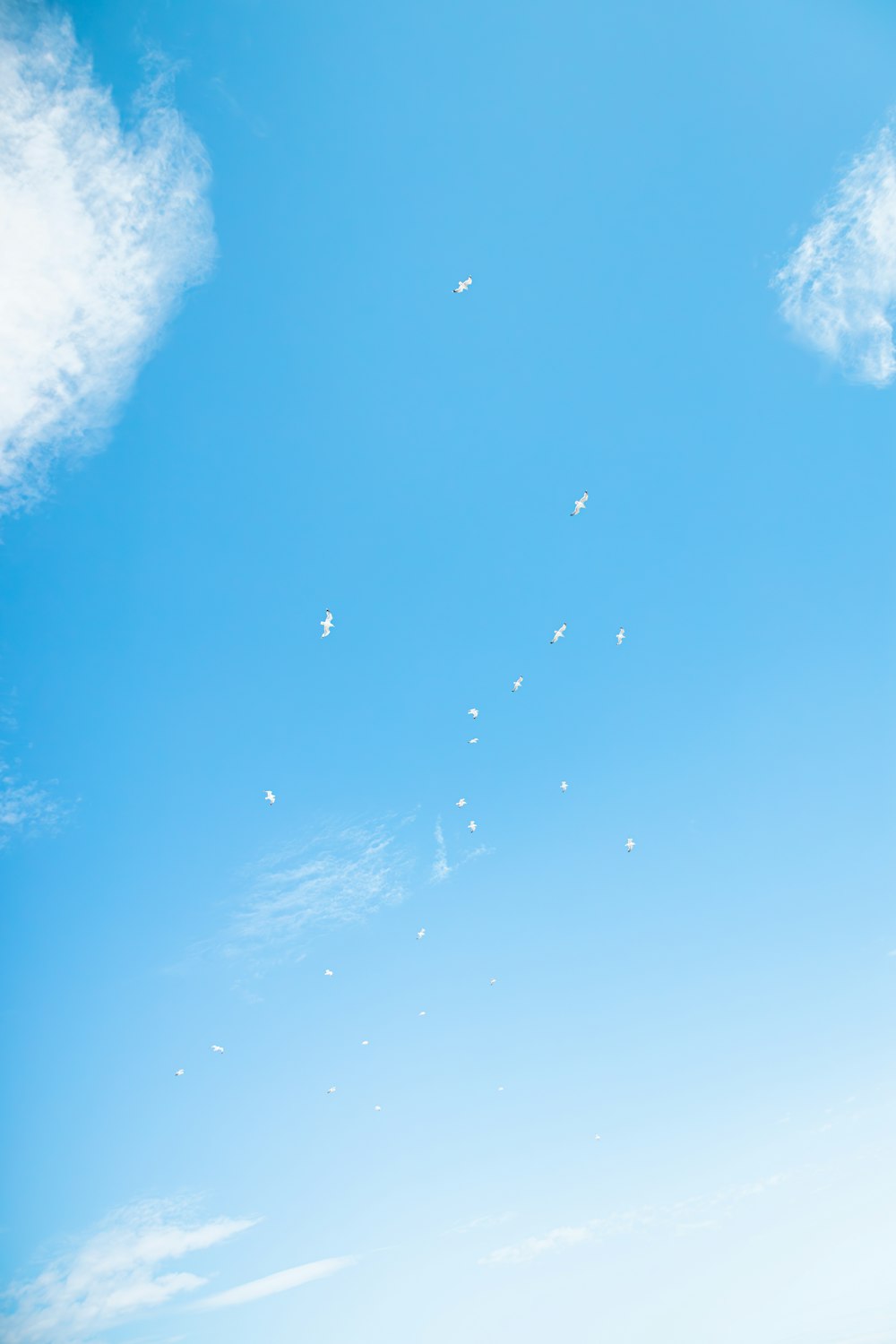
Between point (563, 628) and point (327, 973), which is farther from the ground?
point (563, 628)

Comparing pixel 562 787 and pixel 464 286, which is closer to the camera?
pixel 464 286

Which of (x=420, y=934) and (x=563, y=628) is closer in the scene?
(x=563, y=628)

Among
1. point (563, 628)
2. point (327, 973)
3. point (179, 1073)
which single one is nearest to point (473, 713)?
point (563, 628)

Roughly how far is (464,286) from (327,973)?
4140 centimetres

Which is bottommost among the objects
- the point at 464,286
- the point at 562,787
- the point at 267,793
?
the point at 562,787

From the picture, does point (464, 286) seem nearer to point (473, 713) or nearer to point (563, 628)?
point (563, 628)

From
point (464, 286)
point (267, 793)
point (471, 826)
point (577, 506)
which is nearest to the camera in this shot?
point (464, 286)

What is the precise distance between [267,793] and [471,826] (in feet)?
41.5

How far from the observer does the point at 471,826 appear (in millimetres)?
48531

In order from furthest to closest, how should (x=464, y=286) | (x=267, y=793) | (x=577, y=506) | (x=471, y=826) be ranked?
(x=471, y=826) → (x=267, y=793) → (x=577, y=506) → (x=464, y=286)

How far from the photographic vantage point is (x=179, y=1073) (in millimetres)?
51438

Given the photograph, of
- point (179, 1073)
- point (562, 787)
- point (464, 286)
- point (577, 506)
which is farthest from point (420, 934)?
point (464, 286)

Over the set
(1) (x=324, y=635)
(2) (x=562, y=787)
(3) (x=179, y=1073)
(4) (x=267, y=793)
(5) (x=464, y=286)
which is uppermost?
(5) (x=464, y=286)

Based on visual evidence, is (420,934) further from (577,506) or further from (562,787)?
(577,506)
